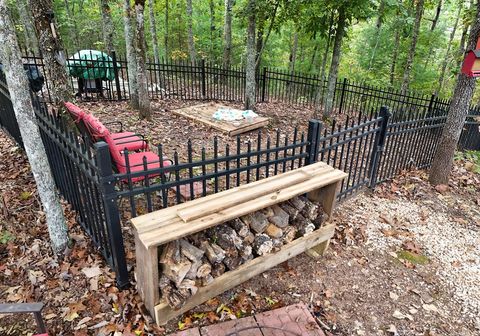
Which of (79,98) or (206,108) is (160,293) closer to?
(206,108)

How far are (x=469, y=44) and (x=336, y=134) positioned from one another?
9.69 ft

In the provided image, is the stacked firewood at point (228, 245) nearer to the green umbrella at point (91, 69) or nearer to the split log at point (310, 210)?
the split log at point (310, 210)

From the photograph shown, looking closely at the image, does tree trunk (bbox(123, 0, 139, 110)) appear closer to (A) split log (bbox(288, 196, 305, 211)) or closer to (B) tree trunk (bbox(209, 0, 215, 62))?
(A) split log (bbox(288, 196, 305, 211))

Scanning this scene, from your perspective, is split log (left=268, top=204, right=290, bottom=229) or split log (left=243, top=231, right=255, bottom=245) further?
split log (left=268, top=204, right=290, bottom=229)

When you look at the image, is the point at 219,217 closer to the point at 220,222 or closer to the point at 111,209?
the point at 220,222

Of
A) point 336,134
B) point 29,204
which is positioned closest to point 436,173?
point 336,134

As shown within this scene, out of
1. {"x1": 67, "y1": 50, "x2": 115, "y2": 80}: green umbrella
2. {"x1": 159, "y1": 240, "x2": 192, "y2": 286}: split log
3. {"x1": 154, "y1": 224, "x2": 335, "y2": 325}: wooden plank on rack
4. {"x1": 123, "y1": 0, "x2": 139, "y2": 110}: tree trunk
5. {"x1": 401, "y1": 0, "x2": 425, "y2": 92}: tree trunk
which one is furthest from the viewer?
{"x1": 401, "y1": 0, "x2": 425, "y2": 92}: tree trunk

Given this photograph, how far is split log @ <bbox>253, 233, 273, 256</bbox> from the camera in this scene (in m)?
3.00

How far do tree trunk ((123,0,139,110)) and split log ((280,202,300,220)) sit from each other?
20.7 feet

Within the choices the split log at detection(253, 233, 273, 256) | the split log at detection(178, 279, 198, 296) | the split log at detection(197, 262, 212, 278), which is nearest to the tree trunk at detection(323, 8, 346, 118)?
the split log at detection(253, 233, 273, 256)

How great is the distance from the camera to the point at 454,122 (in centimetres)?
552

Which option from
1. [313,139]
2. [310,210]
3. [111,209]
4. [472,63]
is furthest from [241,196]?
[472,63]

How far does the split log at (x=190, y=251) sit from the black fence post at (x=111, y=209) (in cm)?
57

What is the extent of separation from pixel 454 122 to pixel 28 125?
6.33 metres
